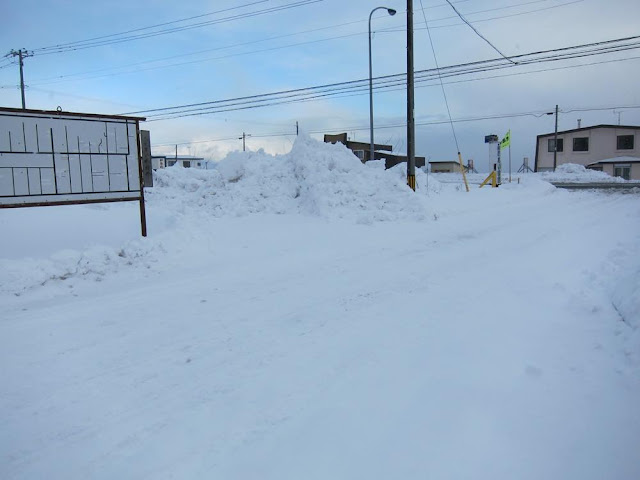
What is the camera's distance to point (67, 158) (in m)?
8.19

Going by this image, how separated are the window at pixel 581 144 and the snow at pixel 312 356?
191 feet

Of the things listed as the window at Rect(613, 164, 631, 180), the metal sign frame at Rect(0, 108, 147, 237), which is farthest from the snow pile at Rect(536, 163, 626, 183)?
the metal sign frame at Rect(0, 108, 147, 237)

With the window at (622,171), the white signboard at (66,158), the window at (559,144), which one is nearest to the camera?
the white signboard at (66,158)

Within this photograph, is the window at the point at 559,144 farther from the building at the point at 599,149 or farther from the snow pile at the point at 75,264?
the snow pile at the point at 75,264

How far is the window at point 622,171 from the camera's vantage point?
52.5 m

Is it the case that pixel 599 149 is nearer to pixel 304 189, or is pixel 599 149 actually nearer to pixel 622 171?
pixel 622 171

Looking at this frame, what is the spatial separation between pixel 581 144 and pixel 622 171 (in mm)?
7641

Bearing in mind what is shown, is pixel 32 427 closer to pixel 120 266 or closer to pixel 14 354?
pixel 14 354

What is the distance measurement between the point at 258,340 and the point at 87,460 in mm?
2094

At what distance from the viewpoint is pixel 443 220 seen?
13.6 meters

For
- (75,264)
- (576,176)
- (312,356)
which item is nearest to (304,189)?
(75,264)

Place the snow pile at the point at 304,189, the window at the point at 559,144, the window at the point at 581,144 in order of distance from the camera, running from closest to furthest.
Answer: the snow pile at the point at 304,189 → the window at the point at 581,144 → the window at the point at 559,144

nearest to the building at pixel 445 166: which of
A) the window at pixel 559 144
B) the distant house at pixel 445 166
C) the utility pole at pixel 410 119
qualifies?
the distant house at pixel 445 166

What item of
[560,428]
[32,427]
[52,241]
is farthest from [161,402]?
[52,241]
